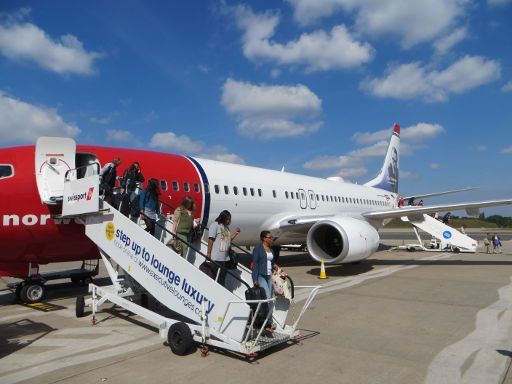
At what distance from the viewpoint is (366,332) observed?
5.77 meters

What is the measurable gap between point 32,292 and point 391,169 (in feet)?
75.4

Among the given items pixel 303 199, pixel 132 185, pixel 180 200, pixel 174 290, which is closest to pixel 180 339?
pixel 174 290

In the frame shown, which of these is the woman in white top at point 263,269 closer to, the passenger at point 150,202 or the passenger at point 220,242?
the passenger at point 220,242

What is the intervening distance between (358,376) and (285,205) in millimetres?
9681

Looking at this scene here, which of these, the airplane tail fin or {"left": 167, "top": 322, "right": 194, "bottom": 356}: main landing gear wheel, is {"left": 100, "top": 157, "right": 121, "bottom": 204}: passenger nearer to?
{"left": 167, "top": 322, "right": 194, "bottom": 356}: main landing gear wheel

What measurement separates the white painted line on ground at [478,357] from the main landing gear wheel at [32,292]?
7.04 metres

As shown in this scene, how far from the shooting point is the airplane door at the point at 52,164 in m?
7.25

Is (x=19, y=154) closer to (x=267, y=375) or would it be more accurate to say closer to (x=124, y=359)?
(x=124, y=359)

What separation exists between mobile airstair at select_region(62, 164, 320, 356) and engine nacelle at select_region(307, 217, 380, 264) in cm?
530

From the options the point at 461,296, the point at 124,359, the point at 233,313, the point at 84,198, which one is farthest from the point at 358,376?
the point at 461,296

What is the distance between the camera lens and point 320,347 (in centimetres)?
511

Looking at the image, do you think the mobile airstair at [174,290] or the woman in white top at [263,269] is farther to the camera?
the woman in white top at [263,269]

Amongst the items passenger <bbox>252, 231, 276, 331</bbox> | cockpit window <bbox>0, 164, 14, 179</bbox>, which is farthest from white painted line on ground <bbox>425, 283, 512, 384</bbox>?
cockpit window <bbox>0, 164, 14, 179</bbox>

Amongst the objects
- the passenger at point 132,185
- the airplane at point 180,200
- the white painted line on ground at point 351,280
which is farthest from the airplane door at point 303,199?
the passenger at point 132,185
